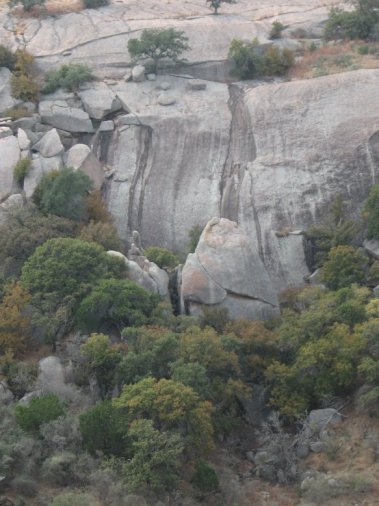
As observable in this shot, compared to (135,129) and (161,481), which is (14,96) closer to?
(135,129)

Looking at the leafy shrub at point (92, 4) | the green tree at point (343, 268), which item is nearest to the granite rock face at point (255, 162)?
the green tree at point (343, 268)

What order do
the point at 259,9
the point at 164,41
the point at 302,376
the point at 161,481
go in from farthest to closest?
1. the point at 259,9
2. the point at 164,41
3. the point at 302,376
4. the point at 161,481

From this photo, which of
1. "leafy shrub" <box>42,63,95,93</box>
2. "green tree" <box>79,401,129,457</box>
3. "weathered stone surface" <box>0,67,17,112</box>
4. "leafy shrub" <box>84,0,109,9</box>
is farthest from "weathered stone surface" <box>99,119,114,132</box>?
"green tree" <box>79,401,129,457</box>

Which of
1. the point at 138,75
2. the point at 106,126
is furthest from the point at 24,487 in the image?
the point at 138,75

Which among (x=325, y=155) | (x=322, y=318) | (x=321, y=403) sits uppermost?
(x=325, y=155)

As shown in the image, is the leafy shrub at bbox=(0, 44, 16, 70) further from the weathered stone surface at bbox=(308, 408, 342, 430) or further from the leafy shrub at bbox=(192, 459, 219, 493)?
the leafy shrub at bbox=(192, 459, 219, 493)

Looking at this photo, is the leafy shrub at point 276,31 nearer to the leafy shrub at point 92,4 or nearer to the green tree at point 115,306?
the leafy shrub at point 92,4

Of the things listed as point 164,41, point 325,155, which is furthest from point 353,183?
point 164,41

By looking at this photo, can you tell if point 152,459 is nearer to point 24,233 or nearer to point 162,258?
point 162,258
